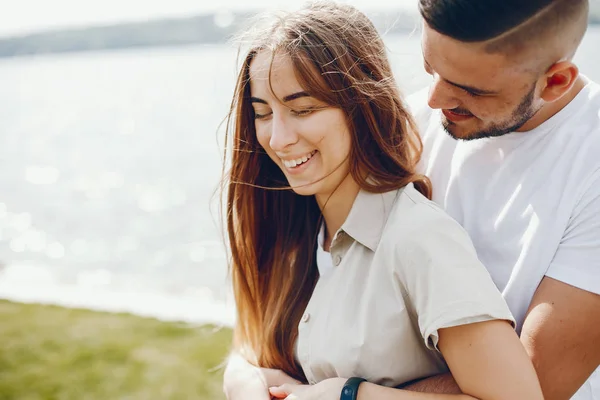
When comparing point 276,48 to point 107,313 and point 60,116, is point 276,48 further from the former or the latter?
point 60,116

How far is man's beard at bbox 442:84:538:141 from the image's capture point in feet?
6.89

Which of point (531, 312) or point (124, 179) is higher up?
point (531, 312)

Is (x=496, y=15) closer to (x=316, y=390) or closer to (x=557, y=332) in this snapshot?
(x=557, y=332)

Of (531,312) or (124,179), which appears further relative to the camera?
(124,179)

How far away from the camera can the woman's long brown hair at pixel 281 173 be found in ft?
7.27

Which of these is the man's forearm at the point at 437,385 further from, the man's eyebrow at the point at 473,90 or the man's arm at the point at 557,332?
the man's eyebrow at the point at 473,90

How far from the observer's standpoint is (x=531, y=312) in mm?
1983

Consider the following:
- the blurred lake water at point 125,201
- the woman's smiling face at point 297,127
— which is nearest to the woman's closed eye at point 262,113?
the woman's smiling face at point 297,127

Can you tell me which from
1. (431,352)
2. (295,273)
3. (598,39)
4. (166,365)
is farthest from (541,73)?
(598,39)

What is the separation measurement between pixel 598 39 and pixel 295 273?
678 cm

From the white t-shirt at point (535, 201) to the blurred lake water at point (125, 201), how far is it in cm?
45

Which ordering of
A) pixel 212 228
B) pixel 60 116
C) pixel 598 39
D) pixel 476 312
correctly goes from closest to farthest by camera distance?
pixel 476 312, pixel 598 39, pixel 212 228, pixel 60 116

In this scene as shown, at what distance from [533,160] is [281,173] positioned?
0.93 metres

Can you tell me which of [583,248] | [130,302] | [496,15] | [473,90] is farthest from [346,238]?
[130,302]
